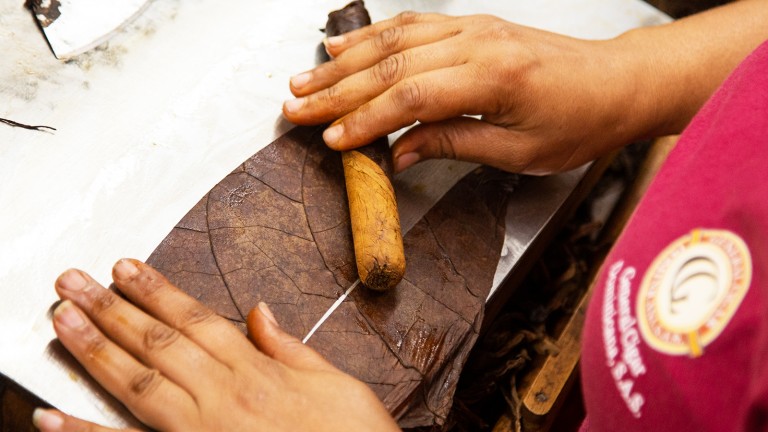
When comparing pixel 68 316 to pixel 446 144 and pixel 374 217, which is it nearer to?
pixel 374 217

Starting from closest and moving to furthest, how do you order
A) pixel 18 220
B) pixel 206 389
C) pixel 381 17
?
pixel 206 389, pixel 18 220, pixel 381 17

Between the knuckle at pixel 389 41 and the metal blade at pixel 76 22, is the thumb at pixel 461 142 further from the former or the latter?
the metal blade at pixel 76 22

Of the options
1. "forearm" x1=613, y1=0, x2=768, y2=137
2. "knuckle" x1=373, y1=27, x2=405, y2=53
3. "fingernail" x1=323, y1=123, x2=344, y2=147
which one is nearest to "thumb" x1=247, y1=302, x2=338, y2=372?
"fingernail" x1=323, y1=123, x2=344, y2=147

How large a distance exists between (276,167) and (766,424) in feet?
3.16

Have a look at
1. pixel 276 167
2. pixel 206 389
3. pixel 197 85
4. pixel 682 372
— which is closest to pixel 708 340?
pixel 682 372

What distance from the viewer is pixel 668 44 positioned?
4.78 feet

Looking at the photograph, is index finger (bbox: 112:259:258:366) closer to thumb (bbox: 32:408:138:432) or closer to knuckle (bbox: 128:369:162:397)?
knuckle (bbox: 128:369:162:397)

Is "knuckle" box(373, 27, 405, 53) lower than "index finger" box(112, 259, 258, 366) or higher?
higher

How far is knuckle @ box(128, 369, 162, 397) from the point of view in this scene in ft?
3.21

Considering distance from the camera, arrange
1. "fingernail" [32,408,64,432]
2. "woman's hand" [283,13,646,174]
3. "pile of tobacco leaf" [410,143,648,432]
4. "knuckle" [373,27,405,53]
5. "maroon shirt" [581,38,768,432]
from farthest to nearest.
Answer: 1. "pile of tobacco leaf" [410,143,648,432]
2. "knuckle" [373,27,405,53]
3. "woman's hand" [283,13,646,174]
4. "fingernail" [32,408,64,432]
5. "maroon shirt" [581,38,768,432]

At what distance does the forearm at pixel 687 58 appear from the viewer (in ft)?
4.64

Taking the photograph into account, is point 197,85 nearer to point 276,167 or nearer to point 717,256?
point 276,167

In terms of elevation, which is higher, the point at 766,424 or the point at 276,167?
the point at 276,167

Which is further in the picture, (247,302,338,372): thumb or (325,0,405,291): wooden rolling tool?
(325,0,405,291): wooden rolling tool
